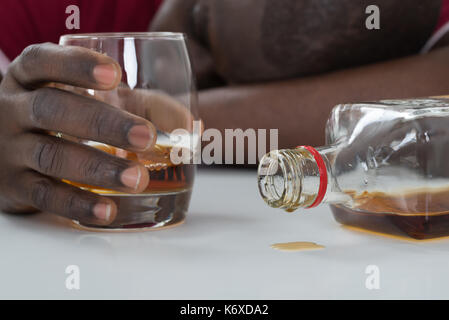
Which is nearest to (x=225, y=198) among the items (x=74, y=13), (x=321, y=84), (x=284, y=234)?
(x=284, y=234)

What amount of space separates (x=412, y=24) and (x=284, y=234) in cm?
42

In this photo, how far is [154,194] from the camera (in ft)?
1.69

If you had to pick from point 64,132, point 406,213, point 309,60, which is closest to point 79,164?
point 64,132

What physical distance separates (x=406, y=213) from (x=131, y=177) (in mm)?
207

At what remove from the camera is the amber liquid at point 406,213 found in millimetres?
464

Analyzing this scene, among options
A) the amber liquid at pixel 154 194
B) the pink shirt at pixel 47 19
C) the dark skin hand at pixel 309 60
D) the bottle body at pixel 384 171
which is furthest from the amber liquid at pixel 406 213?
the pink shirt at pixel 47 19

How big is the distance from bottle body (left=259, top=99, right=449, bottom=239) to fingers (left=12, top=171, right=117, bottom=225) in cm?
13

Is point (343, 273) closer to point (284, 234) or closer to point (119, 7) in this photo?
point (284, 234)

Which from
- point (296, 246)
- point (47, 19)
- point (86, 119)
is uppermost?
point (47, 19)

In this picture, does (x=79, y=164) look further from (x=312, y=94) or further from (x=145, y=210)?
(x=312, y=94)

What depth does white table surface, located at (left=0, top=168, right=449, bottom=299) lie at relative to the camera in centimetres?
38

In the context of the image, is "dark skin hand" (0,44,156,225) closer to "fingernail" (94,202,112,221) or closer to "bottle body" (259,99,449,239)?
"fingernail" (94,202,112,221)

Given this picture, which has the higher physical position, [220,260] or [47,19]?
[47,19]

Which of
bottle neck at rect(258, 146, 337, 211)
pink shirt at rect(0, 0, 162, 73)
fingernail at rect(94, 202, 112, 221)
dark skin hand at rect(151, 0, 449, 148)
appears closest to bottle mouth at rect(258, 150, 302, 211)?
bottle neck at rect(258, 146, 337, 211)
